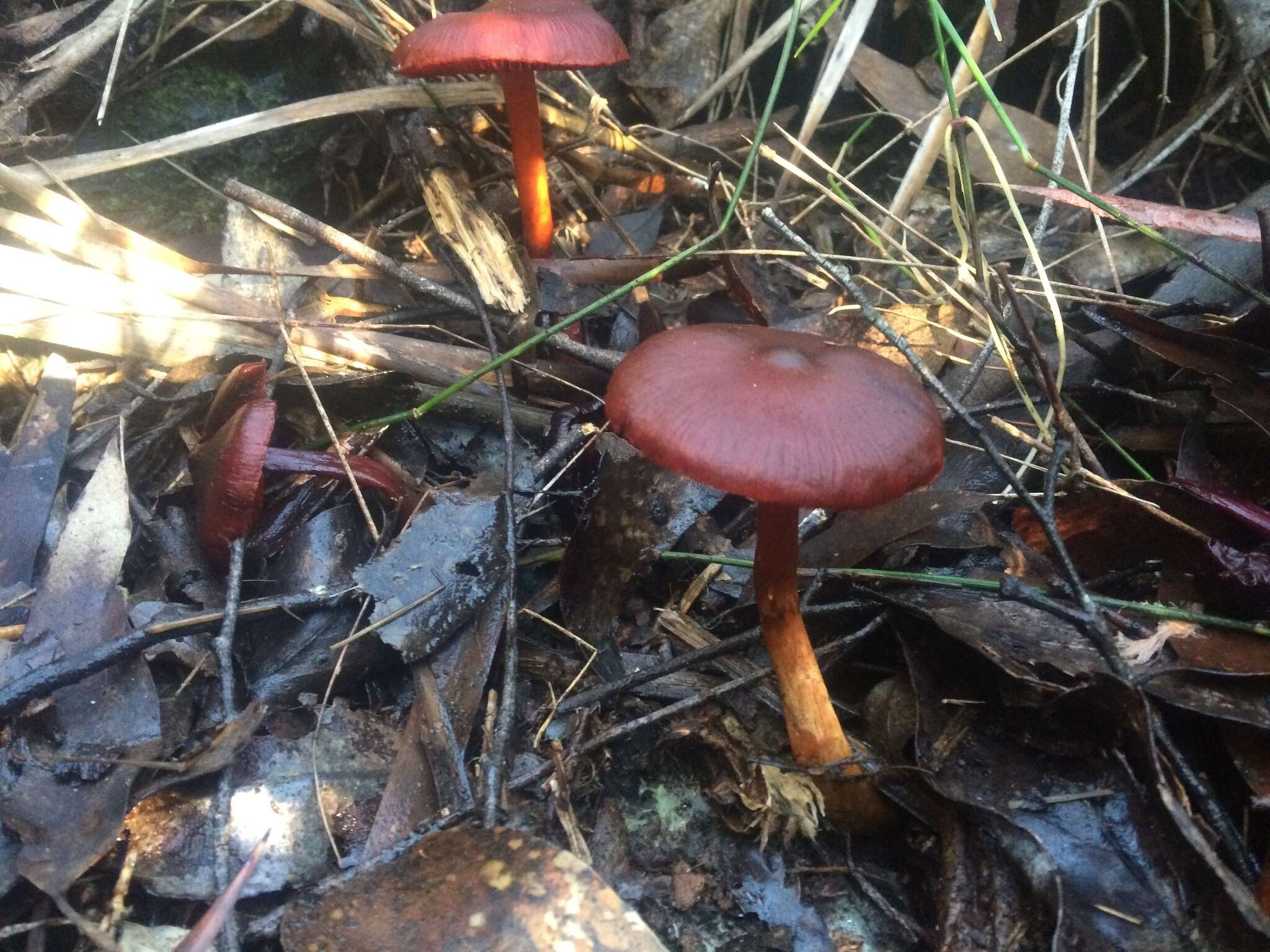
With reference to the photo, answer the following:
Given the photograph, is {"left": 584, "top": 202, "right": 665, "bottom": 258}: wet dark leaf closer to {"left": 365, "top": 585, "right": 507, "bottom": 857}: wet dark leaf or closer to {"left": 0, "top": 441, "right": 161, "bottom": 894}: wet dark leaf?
{"left": 365, "top": 585, "right": 507, "bottom": 857}: wet dark leaf

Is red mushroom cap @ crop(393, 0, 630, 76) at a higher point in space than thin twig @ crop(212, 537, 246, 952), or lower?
higher

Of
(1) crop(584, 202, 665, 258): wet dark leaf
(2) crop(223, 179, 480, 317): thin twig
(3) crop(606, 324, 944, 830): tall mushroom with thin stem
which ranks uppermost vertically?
(3) crop(606, 324, 944, 830): tall mushroom with thin stem

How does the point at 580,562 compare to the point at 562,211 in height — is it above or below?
below

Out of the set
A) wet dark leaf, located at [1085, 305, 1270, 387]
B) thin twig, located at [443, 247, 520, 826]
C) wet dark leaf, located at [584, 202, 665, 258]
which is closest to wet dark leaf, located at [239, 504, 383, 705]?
thin twig, located at [443, 247, 520, 826]

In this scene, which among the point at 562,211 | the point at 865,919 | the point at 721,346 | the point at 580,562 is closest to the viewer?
the point at 721,346

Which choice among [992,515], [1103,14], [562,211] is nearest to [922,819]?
[992,515]

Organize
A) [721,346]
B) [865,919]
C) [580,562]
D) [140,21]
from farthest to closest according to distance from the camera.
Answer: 1. [140,21]
2. [580,562]
3. [865,919]
4. [721,346]

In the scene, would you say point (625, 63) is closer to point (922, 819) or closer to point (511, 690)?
point (511, 690)

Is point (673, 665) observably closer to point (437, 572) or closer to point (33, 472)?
point (437, 572)
